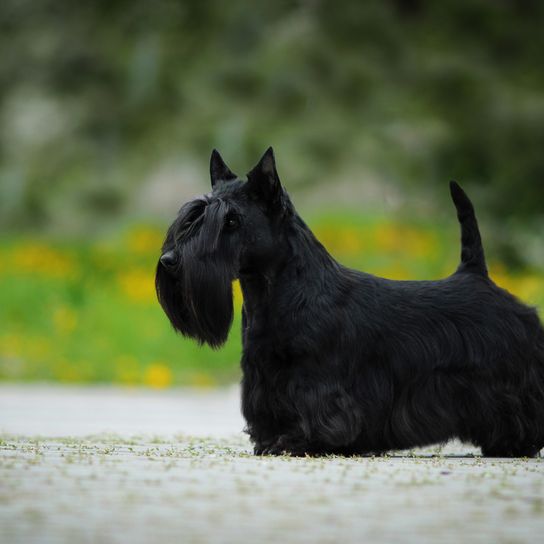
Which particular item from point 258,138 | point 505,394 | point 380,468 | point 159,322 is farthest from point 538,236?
point 380,468

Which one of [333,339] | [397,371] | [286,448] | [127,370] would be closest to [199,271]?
[333,339]

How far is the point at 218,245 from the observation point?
5.27 meters

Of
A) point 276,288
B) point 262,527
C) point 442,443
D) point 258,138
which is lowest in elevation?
point 262,527

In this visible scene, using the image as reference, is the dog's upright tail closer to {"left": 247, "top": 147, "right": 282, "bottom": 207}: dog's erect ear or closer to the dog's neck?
the dog's neck

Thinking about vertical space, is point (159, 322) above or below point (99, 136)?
below

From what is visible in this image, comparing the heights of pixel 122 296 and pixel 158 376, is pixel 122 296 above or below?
above

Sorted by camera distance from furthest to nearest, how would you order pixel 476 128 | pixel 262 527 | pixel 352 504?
pixel 476 128
pixel 352 504
pixel 262 527

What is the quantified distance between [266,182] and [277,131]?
10091 mm

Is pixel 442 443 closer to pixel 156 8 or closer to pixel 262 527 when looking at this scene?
pixel 262 527

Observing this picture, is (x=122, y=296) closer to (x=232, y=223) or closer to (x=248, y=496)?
(x=232, y=223)

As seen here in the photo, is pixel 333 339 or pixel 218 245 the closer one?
pixel 218 245

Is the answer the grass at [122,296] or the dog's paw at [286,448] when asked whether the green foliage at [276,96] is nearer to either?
the grass at [122,296]

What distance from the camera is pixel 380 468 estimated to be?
14.7 feet

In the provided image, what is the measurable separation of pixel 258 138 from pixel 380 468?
1085 cm
